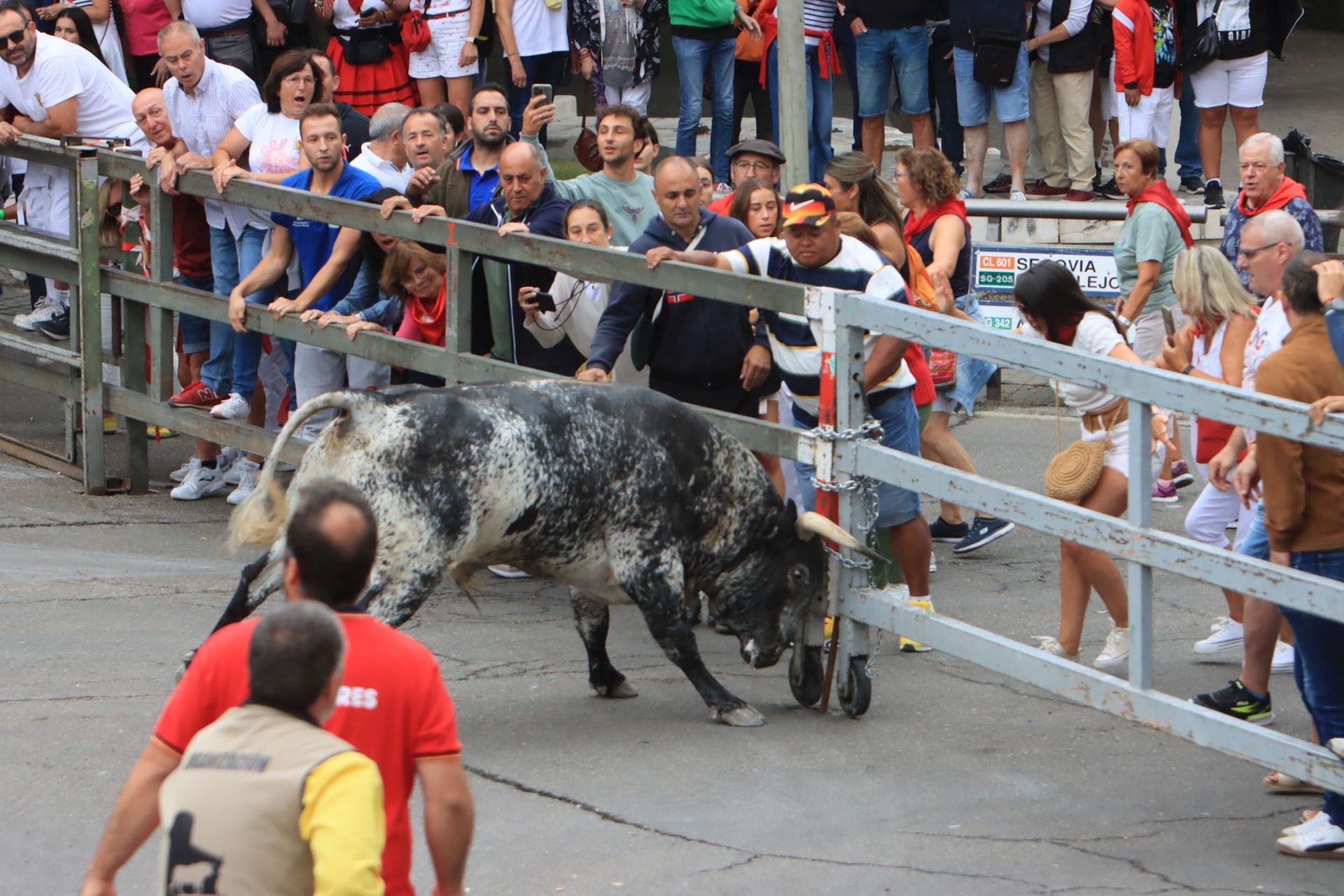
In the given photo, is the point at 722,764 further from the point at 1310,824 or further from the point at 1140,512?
the point at 1310,824

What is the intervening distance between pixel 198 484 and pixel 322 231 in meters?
1.87

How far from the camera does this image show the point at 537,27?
11.7 meters

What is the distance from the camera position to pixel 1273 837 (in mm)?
5012

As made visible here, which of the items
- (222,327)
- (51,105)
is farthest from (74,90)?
(222,327)

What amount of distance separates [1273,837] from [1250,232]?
Answer: 7.40 feet

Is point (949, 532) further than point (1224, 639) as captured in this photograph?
Yes

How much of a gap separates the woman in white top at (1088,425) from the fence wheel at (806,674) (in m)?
1.06

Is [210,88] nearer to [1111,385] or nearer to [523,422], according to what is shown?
[523,422]

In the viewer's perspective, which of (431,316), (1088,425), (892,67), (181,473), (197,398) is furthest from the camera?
(892,67)

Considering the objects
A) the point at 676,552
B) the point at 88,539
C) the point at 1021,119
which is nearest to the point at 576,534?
the point at 676,552

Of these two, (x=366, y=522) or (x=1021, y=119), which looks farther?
(x=1021, y=119)

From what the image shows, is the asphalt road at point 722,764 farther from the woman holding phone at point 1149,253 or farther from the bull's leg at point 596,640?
the woman holding phone at point 1149,253

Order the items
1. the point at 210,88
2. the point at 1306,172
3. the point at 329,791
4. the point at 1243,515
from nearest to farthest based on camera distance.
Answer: the point at 329,791
the point at 1243,515
the point at 210,88
the point at 1306,172

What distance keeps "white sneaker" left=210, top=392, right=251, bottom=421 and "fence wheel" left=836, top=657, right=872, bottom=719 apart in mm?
3905
